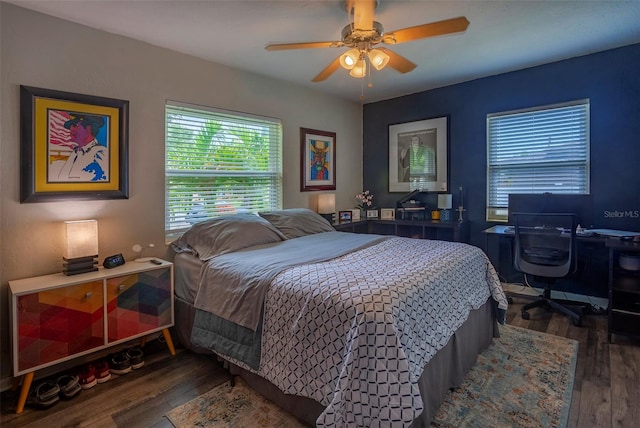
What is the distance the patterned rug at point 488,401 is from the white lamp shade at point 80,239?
4.14ft

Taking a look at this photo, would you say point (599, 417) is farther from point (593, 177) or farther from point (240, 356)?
point (593, 177)

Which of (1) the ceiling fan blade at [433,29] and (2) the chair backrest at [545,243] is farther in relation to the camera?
(2) the chair backrest at [545,243]

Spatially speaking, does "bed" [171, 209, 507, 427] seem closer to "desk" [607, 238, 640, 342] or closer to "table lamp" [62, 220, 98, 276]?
"table lamp" [62, 220, 98, 276]

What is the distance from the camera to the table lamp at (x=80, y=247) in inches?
88.4

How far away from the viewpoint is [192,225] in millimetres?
3084

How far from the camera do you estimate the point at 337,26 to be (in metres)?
2.56

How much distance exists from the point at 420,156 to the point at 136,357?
4014 millimetres

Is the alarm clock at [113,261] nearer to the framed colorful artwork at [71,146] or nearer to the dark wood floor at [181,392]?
the framed colorful artwork at [71,146]

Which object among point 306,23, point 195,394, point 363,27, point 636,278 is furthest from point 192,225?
point 636,278

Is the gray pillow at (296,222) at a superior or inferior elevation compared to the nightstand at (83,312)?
superior

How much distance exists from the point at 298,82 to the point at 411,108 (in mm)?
1715

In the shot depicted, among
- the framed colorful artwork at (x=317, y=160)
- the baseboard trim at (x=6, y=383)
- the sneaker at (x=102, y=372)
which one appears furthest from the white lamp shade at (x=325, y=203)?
the baseboard trim at (x=6, y=383)

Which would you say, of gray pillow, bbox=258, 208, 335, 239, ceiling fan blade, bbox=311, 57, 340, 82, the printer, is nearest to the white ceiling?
ceiling fan blade, bbox=311, 57, 340, 82

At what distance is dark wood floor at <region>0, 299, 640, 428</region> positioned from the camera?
72.2 inches
